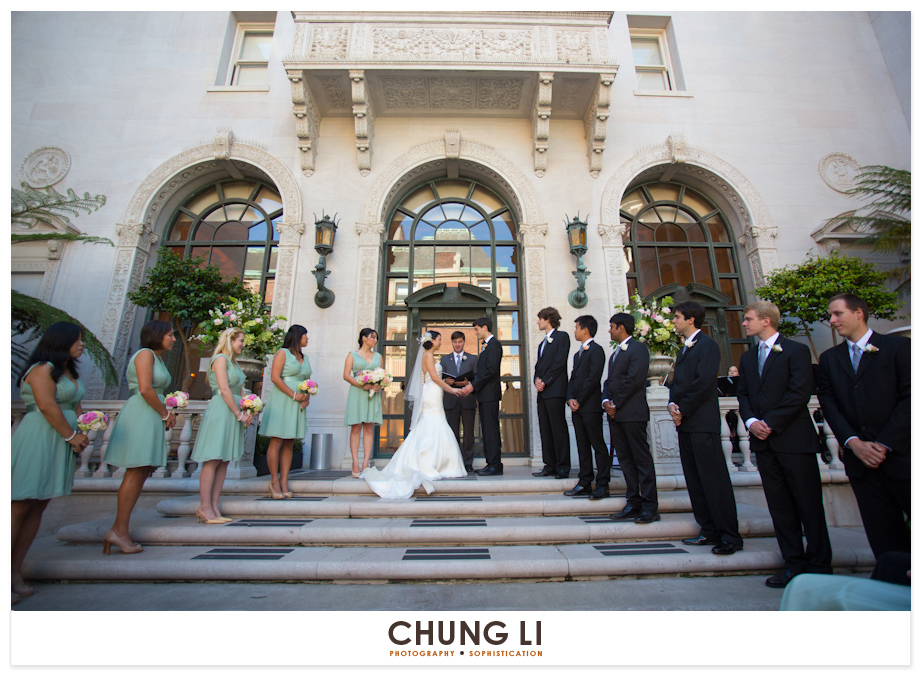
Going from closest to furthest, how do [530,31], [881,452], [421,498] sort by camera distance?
[881,452]
[421,498]
[530,31]

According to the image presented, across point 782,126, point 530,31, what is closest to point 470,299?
point 530,31

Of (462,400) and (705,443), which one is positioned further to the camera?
(462,400)

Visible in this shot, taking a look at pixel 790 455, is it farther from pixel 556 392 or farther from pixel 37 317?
pixel 37 317

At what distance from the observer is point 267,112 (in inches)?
348

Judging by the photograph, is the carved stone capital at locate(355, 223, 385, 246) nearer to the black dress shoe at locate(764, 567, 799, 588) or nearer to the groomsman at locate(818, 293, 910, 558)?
the groomsman at locate(818, 293, 910, 558)

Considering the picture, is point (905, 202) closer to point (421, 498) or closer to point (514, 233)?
point (514, 233)

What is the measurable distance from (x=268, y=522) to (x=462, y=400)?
9.68ft

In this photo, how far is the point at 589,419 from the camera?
4.38 meters

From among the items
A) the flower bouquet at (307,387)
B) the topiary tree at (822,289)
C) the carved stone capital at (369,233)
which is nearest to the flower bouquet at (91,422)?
the flower bouquet at (307,387)

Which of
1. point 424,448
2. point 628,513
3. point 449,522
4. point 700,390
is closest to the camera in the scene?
point 700,390

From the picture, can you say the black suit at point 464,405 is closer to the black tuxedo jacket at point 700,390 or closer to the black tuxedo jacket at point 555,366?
the black tuxedo jacket at point 555,366

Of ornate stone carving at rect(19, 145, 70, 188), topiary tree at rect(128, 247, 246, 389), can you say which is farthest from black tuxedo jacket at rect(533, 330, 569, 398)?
ornate stone carving at rect(19, 145, 70, 188)

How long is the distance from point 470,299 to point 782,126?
7758 millimetres

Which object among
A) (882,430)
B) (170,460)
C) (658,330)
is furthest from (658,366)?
(170,460)
